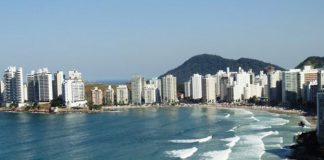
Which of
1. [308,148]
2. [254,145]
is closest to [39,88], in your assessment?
[254,145]

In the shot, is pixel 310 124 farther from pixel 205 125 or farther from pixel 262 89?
pixel 262 89

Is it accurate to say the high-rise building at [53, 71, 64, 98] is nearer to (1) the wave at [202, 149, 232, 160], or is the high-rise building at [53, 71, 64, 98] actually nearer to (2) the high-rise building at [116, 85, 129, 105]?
(2) the high-rise building at [116, 85, 129, 105]

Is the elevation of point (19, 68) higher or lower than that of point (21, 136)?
higher

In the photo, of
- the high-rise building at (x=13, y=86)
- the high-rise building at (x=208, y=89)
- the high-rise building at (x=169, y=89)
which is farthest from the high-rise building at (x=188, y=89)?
the high-rise building at (x=13, y=86)

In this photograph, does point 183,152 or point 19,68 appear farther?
point 19,68

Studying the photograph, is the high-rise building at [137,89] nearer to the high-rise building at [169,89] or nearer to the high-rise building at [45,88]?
the high-rise building at [169,89]

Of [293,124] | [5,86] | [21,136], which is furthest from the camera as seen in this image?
[5,86]

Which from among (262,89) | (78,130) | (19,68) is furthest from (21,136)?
(262,89)

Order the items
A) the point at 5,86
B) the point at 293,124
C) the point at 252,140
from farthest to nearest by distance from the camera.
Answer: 1. the point at 5,86
2. the point at 293,124
3. the point at 252,140
